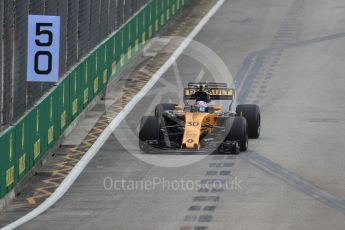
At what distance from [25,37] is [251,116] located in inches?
252

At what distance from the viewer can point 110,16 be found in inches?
1670

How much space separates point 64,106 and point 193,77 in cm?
1028

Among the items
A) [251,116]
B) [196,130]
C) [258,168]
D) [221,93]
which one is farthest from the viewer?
[221,93]

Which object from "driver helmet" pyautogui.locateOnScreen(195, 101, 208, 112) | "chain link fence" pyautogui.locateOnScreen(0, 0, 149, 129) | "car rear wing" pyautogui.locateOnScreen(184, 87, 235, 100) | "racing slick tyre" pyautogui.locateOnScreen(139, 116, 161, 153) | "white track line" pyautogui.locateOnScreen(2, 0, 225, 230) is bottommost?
"white track line" pyautogui.locateOnScreen(2, 0, 225, 230)

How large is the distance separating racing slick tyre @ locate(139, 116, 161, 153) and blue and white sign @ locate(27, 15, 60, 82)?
3.89m

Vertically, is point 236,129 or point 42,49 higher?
point 42,49

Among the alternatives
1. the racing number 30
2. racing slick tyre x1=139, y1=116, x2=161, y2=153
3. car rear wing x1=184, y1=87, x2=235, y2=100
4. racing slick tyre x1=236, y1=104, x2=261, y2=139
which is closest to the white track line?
racing slick tyre x1=139, y1=116, x2=161, y2=153

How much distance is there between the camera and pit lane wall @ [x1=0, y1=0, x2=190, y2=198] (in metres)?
27.6

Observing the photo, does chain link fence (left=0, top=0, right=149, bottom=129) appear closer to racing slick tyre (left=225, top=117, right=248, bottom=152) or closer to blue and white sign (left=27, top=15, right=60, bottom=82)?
blue and white sign (left=27, top=15, right=60, bottom=82)

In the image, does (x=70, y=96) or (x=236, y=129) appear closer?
(x=236, y=129)

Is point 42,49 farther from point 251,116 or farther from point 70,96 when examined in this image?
point 251,116

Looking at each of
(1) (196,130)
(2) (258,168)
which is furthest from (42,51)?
(2) (258,168)

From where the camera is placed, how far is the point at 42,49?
28375 millimetres

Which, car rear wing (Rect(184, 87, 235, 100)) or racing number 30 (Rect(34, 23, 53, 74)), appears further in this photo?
car rear wing (Rect(184, 87, 235, 100))
